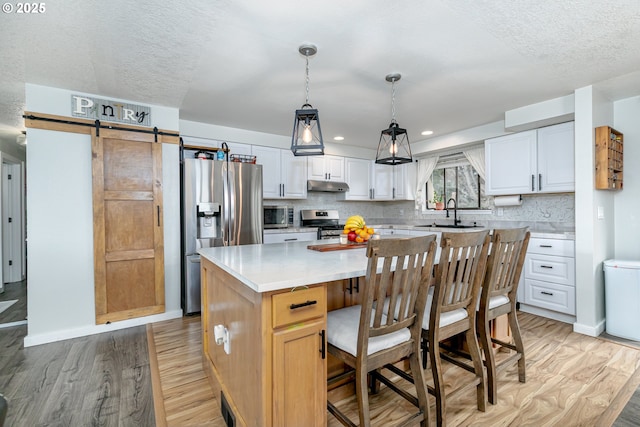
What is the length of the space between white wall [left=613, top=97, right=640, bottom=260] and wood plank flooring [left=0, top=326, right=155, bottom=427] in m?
4.49

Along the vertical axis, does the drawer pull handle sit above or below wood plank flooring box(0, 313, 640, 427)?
above

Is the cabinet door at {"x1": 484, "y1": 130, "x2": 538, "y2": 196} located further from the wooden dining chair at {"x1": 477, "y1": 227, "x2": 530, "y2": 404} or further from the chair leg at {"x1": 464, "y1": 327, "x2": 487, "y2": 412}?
the chair leg at {"x1": 464, "y1": 327, "x2": 487, "y2": 412}

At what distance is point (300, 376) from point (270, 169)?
3515 millimetres

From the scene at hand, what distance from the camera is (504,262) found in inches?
73.7

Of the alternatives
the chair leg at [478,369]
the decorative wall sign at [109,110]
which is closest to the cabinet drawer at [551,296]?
the chair leg at [478,369]

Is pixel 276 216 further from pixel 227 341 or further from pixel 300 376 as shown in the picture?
pixel 300 376

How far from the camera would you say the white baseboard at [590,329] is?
2.79 meters

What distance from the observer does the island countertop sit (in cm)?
121

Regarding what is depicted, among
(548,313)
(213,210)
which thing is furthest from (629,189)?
(213,210)

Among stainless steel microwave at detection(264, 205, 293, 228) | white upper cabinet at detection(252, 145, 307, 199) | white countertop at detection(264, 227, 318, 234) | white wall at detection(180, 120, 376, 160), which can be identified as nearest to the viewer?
white wall at detection(180, 120, 376, 160)

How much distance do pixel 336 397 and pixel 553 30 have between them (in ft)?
8.97

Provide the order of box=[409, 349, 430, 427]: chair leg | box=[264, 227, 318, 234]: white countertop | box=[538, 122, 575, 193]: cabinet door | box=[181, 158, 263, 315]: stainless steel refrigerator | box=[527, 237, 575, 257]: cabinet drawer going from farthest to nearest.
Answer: box=[264, 227, 318, 234]: white countertop
box=[181, 158, 263, 315]: stainless steel refrigerator
box=[538, 122, 575, 193]: cabinet door
box=[527, 237, 575, 257]: cabinet drawer
box=[409, 349, 430, 427]: chair leg

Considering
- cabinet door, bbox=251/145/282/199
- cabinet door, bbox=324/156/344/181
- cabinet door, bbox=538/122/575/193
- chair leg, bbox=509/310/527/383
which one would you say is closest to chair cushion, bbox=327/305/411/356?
chair leg, bbox=509/310/527/383

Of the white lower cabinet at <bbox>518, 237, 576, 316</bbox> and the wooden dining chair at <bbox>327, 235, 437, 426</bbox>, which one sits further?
the white lower cabinet at <bbox>518, 237, 576, 316</bbox>
